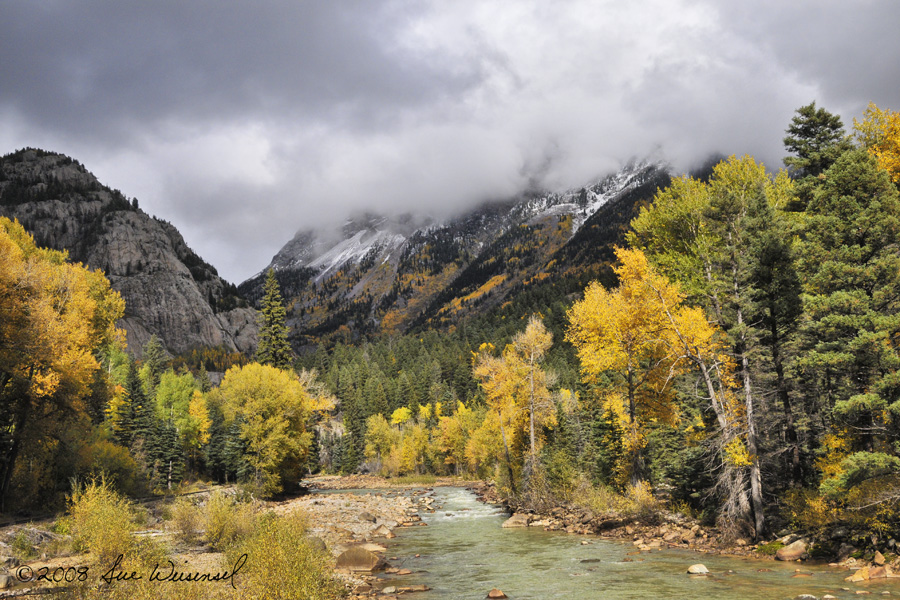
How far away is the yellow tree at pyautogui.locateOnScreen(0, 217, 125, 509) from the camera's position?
26250mm

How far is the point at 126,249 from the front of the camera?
17575cm

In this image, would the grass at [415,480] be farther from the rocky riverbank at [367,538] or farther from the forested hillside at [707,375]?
the forested hillside at [707,375]

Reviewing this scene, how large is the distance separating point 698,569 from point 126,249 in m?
205

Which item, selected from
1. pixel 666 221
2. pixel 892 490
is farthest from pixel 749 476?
pixel 666 221

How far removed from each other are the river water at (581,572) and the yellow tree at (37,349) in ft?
68.7

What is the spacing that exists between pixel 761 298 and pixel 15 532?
111 ft

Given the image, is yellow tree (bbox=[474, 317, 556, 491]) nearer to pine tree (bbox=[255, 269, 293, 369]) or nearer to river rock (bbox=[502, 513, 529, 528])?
river rock (bbox=[502, 513, 529, 528])

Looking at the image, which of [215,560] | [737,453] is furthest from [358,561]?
[737,453]

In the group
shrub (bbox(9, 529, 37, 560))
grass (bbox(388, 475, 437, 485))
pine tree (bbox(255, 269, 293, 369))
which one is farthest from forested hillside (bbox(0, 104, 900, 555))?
grass (bbox(388, 475, 437, 485))

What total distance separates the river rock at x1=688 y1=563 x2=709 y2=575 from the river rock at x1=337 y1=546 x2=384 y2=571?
11610 millimetres

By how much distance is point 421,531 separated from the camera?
31.1m

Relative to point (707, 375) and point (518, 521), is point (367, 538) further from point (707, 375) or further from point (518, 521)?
point (707, 375)

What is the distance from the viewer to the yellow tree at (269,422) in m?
47.2

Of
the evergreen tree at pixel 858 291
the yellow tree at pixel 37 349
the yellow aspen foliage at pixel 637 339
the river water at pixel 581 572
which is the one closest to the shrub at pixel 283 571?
the river water at pixel 581 572
